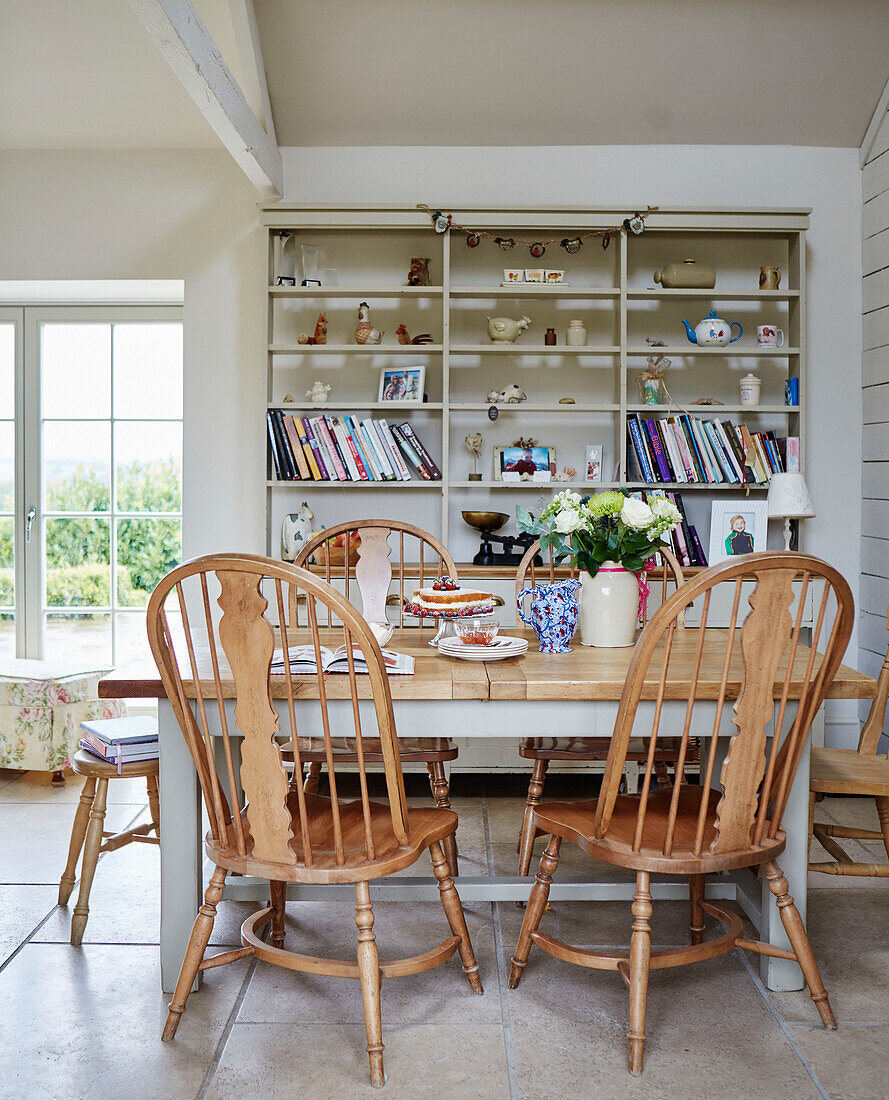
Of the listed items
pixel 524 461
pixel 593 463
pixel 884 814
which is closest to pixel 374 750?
pixel 884 814

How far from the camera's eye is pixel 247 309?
3996 mm

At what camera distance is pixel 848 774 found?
7.66 ft

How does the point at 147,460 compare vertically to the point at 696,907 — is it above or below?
above

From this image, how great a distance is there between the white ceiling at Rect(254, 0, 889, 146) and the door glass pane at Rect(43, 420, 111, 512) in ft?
5.36

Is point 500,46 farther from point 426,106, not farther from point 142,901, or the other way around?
point 142,901

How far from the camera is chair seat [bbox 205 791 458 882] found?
67.4 inches

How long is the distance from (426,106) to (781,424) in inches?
77.8

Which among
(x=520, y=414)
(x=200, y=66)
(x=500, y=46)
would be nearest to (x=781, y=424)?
(x=520, y=414)

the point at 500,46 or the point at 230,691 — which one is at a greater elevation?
the point at 500,46

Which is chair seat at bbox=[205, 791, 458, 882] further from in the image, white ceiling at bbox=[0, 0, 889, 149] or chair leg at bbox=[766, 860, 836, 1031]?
white ceiling at bbox=[0, 0, 889, 149]

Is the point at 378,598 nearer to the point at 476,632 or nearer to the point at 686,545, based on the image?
the point at 476,632

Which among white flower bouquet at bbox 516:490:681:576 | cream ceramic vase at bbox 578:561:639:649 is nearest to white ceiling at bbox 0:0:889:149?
white flower bouquet at bbox 516:490:681:576

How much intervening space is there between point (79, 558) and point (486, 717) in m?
3.16

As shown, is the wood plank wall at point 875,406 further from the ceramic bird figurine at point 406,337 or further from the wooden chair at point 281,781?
the wooden chair at point 281,781
